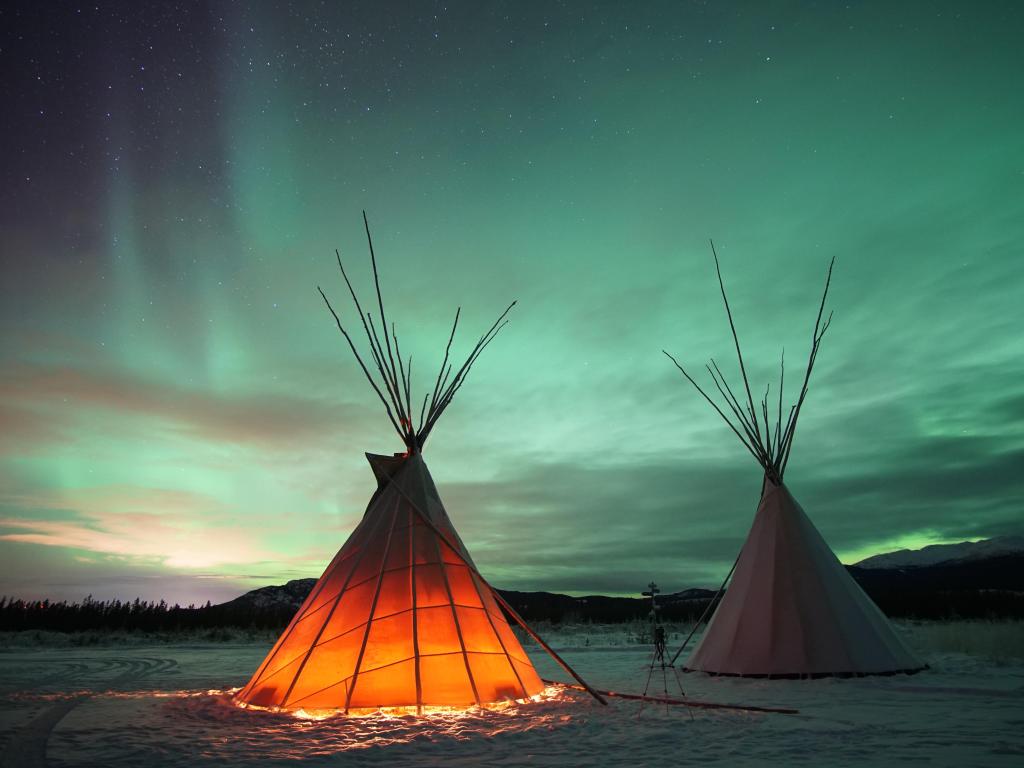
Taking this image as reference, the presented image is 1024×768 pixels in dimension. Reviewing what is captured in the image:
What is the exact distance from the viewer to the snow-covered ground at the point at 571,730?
382 centimetres

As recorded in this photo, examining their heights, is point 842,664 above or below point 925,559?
below

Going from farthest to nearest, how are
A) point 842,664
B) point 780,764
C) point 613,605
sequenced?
point 613,605
point 842,664
point 780,764

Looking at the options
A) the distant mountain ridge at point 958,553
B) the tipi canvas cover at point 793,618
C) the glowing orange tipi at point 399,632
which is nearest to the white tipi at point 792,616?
the tipi canvas cover at point 793,618

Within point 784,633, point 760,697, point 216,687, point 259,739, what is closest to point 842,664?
point 784,633

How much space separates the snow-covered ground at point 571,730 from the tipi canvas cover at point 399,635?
36cm

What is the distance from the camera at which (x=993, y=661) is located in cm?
892

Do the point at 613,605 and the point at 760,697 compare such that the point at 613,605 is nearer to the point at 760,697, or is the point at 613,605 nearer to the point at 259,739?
the point at 760,697

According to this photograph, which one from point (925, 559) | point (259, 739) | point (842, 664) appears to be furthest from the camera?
point (925, 559)

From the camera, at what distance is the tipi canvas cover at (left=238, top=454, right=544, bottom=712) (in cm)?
555

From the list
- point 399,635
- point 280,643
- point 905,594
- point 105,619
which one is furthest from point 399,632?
point 905,594

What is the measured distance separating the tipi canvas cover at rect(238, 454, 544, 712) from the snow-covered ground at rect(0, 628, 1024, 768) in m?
0.36

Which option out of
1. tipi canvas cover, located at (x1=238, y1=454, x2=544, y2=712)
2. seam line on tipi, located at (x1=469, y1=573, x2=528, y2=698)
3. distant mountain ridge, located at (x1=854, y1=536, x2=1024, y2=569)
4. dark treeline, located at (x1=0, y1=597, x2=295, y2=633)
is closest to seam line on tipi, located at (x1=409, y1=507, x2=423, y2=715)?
tipi canvas cover, located at (x1=238, y1=454, x2=544, y2=712)

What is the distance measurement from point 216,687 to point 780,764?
6748mm

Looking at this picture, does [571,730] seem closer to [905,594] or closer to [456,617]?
[456,617]
